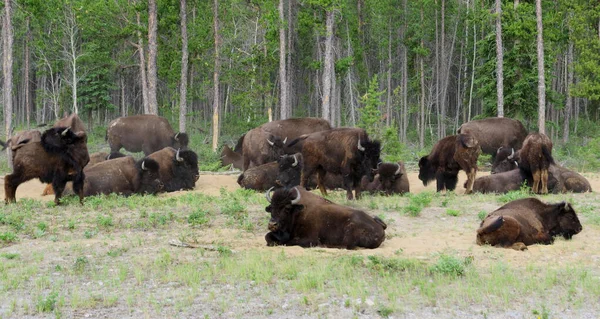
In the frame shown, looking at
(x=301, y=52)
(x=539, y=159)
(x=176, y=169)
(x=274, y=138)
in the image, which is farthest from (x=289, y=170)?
(x=301, y=52)

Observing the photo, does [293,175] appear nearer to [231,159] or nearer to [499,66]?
[231,159]

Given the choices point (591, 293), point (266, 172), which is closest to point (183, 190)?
point (266, 172)

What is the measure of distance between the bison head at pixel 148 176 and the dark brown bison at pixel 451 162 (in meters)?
7.76

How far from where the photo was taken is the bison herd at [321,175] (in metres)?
10.3

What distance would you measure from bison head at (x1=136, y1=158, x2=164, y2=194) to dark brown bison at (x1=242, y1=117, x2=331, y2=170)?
4.02m

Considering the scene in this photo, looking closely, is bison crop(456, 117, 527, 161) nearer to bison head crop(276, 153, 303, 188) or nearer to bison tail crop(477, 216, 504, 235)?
bison head crop(276, 153, 303, 188)

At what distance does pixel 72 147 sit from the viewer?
48.4 ft

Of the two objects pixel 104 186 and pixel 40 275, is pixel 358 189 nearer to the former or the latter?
pixel 104 186

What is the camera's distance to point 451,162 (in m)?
18.2

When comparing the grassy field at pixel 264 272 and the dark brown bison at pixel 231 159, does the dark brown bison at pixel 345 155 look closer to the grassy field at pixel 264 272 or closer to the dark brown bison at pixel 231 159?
the grassy field at pixel 264 272

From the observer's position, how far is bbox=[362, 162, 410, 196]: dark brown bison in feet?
57.6

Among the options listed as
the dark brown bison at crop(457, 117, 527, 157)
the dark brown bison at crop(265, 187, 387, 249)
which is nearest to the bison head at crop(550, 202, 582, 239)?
the dark brown bison at crop(265, 187, 387, 249)

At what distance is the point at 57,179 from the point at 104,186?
2.36 m

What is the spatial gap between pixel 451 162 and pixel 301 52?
38254 mm
